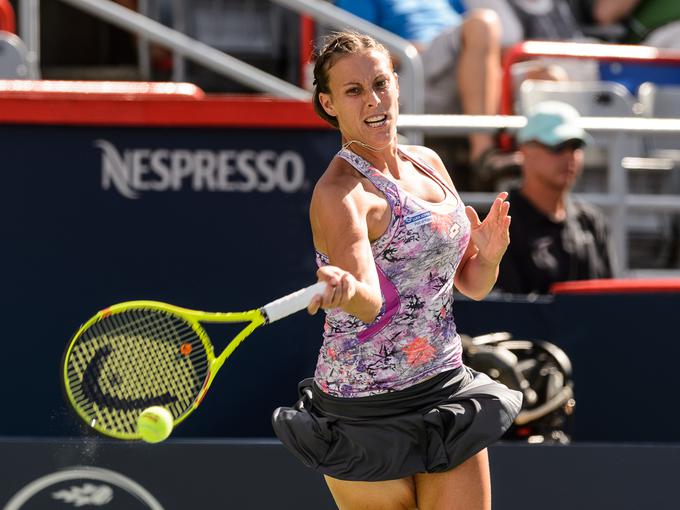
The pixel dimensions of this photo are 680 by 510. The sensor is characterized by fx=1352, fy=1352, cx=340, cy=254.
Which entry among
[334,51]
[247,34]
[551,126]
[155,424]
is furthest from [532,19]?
[155,424]

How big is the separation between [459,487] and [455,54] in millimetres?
3308

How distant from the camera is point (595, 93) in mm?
5930

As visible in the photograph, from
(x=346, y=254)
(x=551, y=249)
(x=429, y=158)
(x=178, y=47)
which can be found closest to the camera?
(x=346, y=254)

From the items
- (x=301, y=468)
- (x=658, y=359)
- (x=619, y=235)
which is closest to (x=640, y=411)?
(x=658, y=359)

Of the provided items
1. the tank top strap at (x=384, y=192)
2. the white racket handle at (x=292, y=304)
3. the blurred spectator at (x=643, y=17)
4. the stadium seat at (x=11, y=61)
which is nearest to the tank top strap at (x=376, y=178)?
the tank top strap at (x=384, y=192)

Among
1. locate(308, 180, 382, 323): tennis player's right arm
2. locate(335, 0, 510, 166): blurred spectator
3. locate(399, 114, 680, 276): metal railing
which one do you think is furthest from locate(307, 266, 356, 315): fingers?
locate(335, 0, 510, 166): blurred spectator

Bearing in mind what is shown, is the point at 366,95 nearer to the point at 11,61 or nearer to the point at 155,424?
the point at 155,424

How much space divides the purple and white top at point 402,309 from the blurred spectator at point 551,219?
1.70 meters

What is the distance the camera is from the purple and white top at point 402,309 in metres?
3.11

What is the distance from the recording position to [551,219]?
5.06m

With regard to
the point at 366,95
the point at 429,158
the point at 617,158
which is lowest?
the point at 617,158

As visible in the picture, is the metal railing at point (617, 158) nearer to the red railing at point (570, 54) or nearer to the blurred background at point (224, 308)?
the blurred background at point (224, 308)

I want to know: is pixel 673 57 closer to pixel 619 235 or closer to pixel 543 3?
pixel 543 3

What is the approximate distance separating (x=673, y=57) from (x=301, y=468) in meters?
3.19
